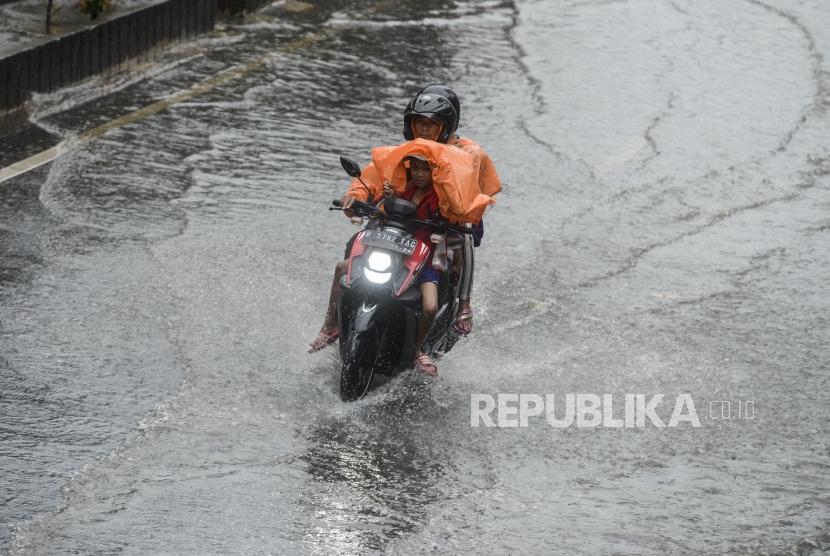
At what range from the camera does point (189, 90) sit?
565 inches

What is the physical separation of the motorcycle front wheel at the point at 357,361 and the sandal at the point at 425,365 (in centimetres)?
33

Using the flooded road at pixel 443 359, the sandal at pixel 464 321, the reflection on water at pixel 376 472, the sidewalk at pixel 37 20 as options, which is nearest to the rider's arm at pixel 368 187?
the sandal at pixel 464 321

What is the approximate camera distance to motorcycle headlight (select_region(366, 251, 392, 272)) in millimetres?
7527

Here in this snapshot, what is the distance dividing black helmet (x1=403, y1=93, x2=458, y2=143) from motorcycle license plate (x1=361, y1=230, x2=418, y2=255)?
2.41 ft

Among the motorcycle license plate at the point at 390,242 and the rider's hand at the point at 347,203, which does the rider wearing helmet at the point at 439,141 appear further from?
the motorcycle license plate at the point at 390,242

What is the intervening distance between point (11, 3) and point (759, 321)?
1011 centimetres

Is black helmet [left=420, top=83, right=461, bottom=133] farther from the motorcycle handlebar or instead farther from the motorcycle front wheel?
the motorcycle front wheel

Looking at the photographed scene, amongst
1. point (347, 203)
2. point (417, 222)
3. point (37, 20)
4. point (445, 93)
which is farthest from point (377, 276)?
point (37, 20)

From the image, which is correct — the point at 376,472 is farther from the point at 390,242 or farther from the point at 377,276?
the point at 390,242

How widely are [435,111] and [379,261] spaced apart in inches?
42.1

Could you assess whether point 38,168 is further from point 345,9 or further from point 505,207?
point 345,9

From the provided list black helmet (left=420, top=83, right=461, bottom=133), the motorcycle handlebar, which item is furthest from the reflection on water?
black helmet (left=420, top=83, right=461, bottom=133)

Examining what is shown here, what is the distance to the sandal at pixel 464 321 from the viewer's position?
827 cm

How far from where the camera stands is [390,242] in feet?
24.9
